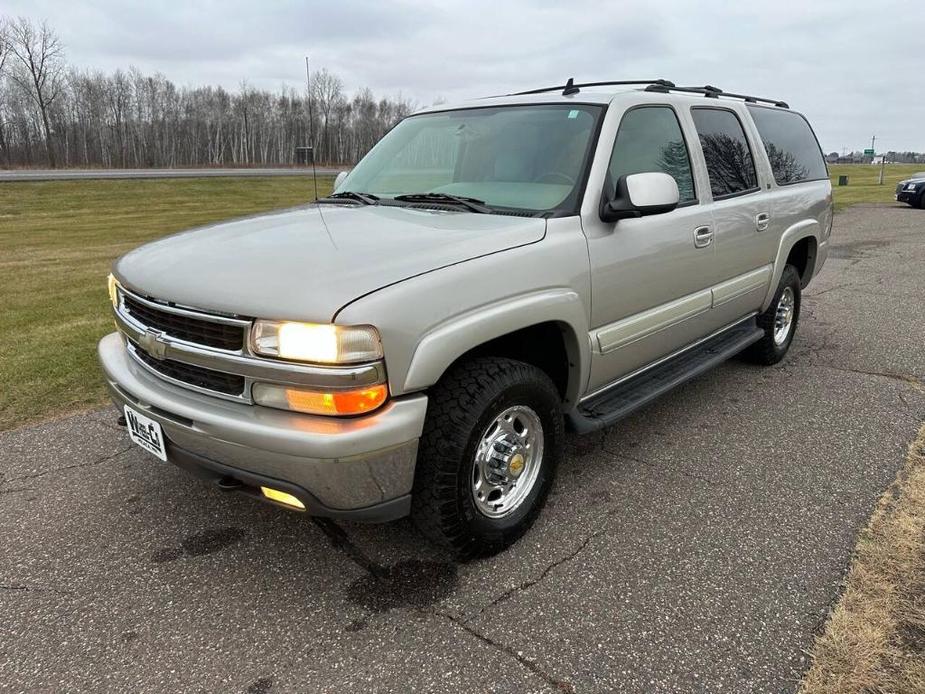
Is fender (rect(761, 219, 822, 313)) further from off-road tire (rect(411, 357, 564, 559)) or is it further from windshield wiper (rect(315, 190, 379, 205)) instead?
windshield wiper (rect(315, 190, 379, 205))

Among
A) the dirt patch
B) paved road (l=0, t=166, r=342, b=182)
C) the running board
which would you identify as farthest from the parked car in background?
the dirt patch

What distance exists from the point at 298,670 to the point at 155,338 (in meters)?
1.31

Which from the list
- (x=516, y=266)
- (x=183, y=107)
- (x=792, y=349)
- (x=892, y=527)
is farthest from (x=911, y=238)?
(x=183, y=107)

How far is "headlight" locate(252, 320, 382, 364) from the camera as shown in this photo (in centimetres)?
209

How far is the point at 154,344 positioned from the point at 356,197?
148 cm

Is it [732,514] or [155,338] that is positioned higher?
[155,338]

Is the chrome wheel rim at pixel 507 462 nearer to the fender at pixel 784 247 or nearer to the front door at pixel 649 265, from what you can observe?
the front door at pixel 649 265

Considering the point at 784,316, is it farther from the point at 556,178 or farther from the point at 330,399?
the point at 330,399

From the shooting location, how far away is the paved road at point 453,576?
216 centimetres

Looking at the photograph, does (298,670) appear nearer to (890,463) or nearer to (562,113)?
(562,113)

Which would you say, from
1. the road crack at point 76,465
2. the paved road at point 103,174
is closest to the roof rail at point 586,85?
the road crack at point 76,465

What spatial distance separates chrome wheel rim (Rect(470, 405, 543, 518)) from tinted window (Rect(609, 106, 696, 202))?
4.11ft

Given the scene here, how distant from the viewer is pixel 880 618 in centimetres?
234

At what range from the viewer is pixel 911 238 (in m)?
13.6
